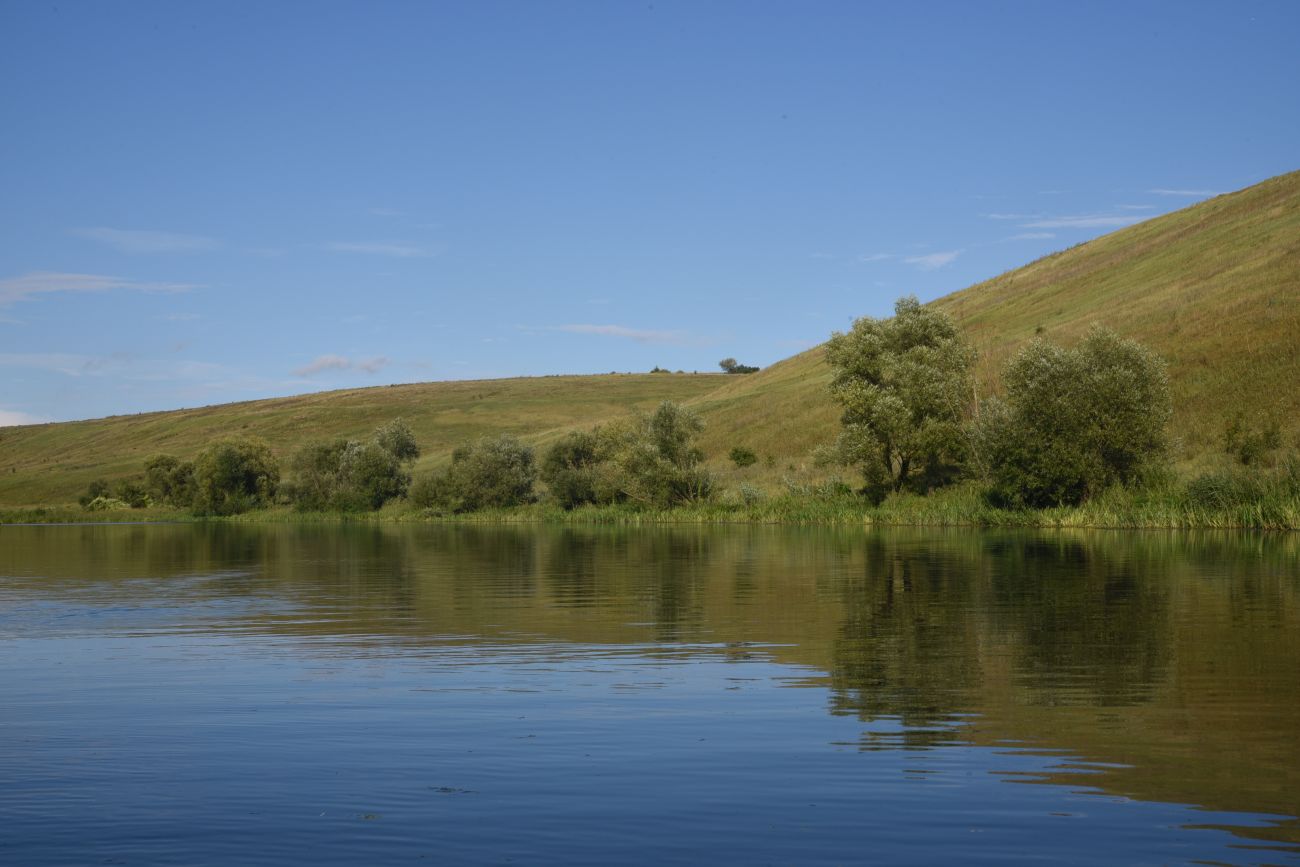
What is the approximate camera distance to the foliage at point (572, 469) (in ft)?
310

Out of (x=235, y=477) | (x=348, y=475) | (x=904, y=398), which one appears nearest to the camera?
(x=904, y=398)

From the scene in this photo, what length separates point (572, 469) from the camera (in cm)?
9531

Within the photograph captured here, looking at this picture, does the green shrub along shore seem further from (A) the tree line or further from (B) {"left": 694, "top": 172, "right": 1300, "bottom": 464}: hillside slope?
(B) {"left": 694, "top": 172, "right": 1300, "bottom": 464}: hillside slope

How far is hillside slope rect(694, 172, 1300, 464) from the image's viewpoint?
246 ft

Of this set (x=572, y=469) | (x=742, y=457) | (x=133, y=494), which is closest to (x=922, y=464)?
(x=742, y=457)

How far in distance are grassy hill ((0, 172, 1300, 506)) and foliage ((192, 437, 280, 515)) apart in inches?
759

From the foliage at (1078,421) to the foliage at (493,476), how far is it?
47964mm

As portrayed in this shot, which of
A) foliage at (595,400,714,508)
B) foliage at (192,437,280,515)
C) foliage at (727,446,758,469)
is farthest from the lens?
foliage at (192,437,280,515)

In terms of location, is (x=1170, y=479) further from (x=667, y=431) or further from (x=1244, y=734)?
(x=1244, y=734)

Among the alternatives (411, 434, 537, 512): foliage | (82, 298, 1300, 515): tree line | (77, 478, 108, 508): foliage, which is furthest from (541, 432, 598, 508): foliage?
(77, 478, 108, 508): foliage

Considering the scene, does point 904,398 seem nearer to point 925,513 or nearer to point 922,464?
point 922,464

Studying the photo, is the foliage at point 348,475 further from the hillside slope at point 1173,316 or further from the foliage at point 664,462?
the foliage at point 664,462

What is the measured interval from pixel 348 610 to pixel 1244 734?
19.4 metres

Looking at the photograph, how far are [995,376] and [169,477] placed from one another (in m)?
86.7
